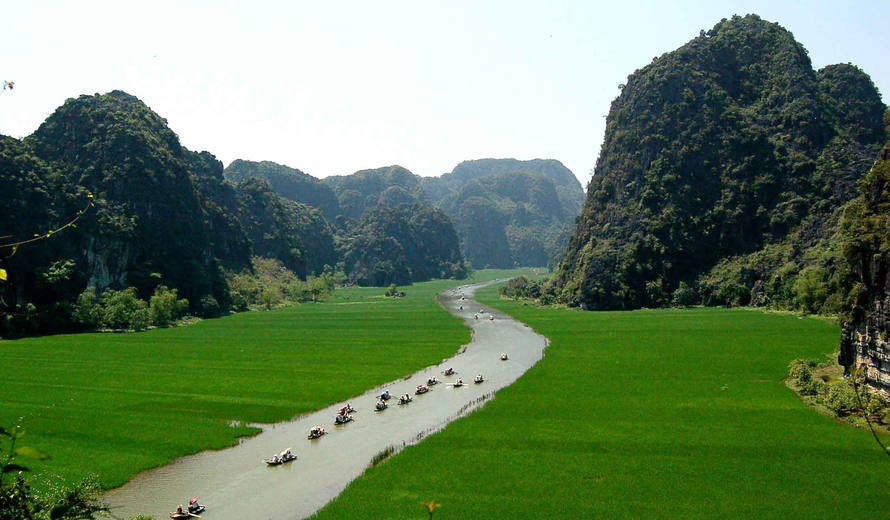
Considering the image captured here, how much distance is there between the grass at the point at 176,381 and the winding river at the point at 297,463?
4.16 feet

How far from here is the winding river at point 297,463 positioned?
2556cm

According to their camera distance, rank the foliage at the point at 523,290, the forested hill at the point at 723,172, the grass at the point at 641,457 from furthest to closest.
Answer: the foliage at the point at 523,290, the forested hill at the point at 723,172, the grass at the point at 641,457

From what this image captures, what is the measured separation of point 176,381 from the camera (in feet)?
162

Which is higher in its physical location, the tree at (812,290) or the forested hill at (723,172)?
the forested hill at (723,172)

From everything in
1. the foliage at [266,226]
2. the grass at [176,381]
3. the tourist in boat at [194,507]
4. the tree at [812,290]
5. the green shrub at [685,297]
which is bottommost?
the grass at [176,381]

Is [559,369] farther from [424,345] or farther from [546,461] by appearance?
[546,461]

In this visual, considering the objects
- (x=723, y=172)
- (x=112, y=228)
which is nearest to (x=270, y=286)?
(x=112, y=228)

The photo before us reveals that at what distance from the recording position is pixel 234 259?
14688 centimetres

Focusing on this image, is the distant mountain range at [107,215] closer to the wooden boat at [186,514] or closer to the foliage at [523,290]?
the wooden boat at [186,514]

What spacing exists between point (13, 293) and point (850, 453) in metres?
85.2

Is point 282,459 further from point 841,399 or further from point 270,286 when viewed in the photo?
point 270,286

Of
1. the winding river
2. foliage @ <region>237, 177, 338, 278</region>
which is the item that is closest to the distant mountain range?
foliage @ <region>237, 177, 338, 278</region>

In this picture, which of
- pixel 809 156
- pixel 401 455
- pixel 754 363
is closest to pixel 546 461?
pixel 401 455

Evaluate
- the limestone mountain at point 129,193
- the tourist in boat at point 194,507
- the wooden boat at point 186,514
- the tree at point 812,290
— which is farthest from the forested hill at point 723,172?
the wooden boat at point 186,514
